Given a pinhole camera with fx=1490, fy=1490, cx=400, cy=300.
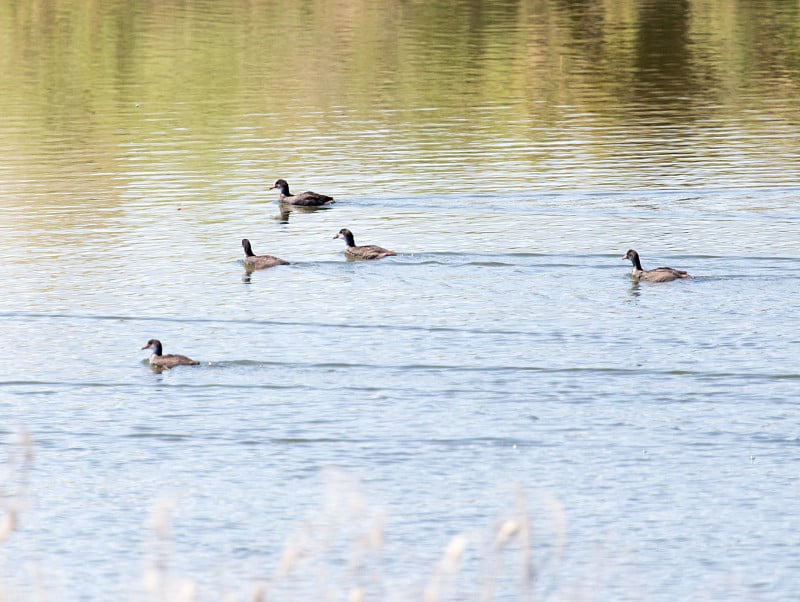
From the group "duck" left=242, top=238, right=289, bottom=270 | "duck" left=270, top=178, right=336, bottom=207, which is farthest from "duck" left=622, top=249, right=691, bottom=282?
"duck" left=270, top=178, right=336, bottom=207

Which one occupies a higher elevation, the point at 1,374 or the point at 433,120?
the point at 433,120

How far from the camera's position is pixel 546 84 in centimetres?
5859

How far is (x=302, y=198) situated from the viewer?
36.5m

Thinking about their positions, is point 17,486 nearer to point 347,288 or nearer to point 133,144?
point 347,288

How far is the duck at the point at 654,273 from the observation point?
89.9ft

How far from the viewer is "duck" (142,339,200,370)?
22328 millimetres

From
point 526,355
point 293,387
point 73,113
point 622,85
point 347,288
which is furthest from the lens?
point 622,85

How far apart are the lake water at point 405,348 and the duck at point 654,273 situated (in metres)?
0.20

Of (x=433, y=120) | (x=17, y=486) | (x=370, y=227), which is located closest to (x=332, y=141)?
(x=433, y=120)

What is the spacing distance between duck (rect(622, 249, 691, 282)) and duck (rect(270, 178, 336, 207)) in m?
10.7

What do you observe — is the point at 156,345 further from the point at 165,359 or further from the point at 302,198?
the point at 302,198

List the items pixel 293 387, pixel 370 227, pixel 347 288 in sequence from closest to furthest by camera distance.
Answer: pixel 293 387 → pixel 347 288 → pixel 370 227

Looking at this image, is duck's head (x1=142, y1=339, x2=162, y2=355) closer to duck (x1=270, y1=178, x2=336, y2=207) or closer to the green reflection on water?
duck (x1=270, y1=178, x2=336, y2=207)

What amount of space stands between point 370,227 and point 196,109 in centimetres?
2155
